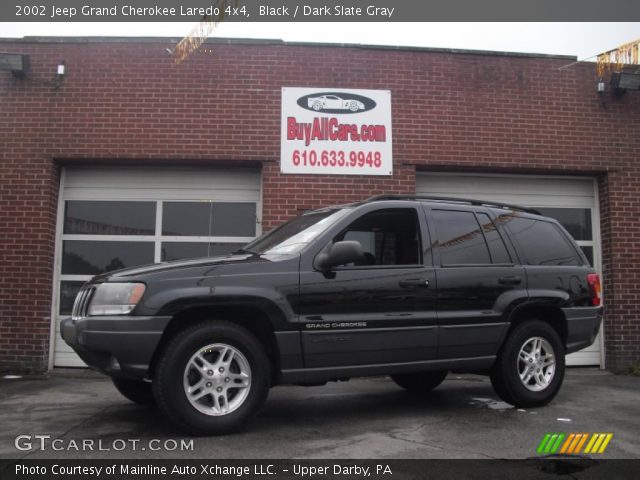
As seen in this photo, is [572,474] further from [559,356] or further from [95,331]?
[95,331]

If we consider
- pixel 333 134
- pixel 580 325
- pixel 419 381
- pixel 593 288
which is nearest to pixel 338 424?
pixel 419 381

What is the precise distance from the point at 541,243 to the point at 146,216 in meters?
5.50

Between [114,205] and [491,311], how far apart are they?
19.0 feet

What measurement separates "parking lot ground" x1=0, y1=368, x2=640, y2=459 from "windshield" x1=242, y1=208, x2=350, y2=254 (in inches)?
57.6

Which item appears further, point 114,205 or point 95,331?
point 114,205

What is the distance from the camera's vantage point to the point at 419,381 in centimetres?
638

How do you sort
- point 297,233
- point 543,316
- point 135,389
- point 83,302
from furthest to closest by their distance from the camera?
point 543,316 < point 135,389 < point 297,233 < point 83,302

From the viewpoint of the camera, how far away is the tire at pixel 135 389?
5.25 meters

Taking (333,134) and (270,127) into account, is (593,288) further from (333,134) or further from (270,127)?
(270,127)

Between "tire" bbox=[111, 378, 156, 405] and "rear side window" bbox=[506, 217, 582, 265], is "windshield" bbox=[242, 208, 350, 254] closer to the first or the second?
"tire" bbox=[111, 378, 156, 405]

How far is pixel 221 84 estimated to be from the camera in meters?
8.54

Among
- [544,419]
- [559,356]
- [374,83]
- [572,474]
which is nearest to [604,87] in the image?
[374,83]

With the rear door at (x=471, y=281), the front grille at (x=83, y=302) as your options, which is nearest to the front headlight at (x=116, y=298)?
the front grille at (x=83, y=302)

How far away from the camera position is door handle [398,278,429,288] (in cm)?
489
